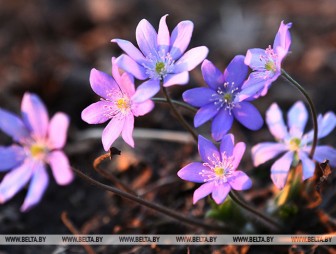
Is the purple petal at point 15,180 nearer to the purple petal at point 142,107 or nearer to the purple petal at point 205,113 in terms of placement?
the purple petal at point 142,107

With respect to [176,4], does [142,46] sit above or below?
below

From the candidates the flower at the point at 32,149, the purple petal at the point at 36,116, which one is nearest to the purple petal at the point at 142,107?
the flower at the point at 32,149

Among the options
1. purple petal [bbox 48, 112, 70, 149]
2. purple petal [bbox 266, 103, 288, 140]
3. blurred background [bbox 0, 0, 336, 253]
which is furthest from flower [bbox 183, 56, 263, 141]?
blurred background [bbox 0, 0, 336, 253]

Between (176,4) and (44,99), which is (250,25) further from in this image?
(44,99)

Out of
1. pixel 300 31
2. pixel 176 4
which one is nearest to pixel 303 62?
pixel 300 31

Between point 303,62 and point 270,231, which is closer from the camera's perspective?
point 270,231

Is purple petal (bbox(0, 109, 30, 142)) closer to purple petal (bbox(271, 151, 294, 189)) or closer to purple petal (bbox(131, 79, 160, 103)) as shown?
purple petal (bbox(131, 79, 160, 103))
